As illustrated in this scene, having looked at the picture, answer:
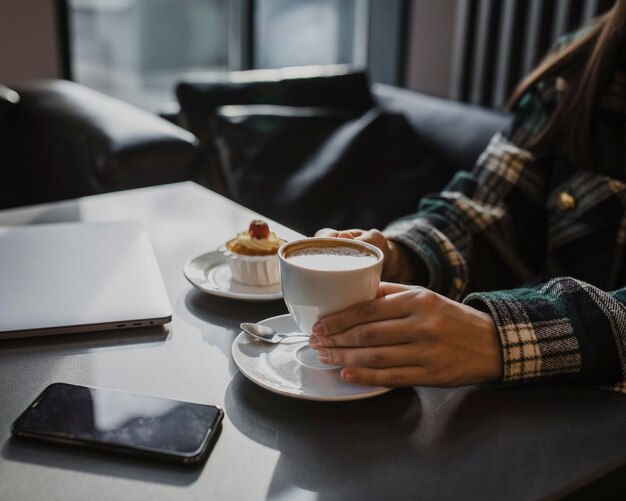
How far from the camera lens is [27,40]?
2.41 metres

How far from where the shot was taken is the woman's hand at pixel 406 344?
0.59m

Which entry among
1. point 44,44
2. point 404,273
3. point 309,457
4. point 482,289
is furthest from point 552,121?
point 44,44

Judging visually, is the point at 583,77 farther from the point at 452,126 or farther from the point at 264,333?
the point at 452,126

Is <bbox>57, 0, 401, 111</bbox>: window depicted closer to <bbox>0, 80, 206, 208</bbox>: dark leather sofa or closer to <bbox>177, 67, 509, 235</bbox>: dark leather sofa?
<bbox>0, 80, 206, 208</bbox>: dark leather sofa

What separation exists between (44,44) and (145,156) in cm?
116

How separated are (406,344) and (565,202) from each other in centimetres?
58

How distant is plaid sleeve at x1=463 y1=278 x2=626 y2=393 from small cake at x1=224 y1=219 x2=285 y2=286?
0.23 metres

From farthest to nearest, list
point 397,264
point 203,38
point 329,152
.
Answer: point 203,38 < point 329,152 < point 397,264

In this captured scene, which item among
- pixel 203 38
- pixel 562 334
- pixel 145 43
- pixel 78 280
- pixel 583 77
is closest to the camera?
pixel 562 334

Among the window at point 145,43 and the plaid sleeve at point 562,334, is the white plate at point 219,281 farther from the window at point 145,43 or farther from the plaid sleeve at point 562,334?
the window at point 145,43

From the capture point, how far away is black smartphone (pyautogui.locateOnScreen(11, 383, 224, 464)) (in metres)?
0.51

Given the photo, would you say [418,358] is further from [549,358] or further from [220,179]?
[220,179]

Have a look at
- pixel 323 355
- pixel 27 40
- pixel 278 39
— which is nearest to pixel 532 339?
pixel 323 355

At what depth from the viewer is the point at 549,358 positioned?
0.62m
